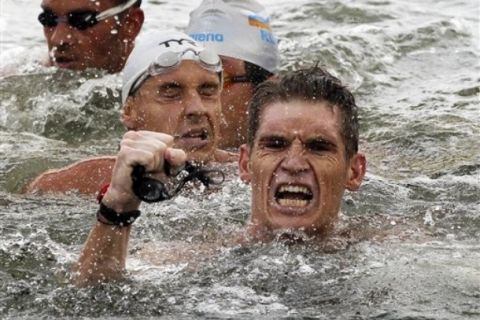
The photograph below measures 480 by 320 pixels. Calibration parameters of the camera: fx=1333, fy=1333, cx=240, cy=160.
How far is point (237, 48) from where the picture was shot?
10.2m

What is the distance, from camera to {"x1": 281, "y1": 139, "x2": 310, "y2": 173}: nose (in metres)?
6.73

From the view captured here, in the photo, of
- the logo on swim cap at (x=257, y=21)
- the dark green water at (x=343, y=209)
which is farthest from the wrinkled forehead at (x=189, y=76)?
the logo on swim cap at (x=257, y=21)

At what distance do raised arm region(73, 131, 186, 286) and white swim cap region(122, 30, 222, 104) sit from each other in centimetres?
286

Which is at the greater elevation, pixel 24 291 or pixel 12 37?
pixel 24 291

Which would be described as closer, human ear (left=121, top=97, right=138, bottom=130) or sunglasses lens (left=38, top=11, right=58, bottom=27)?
human ear (left=121, top=97, right=138, bottom=130)

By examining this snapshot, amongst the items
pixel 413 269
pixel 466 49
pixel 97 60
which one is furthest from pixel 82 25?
pixel 413 269

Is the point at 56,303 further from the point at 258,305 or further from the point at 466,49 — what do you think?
the point at 466,49

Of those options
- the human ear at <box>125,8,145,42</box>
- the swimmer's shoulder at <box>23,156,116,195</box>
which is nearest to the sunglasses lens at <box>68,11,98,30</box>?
the human ear at <box>125,8,145,42</box>

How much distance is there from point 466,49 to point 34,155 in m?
5.69

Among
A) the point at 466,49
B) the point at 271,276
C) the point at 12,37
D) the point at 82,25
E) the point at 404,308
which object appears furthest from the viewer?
the point at 12,37

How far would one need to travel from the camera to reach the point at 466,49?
546 inches

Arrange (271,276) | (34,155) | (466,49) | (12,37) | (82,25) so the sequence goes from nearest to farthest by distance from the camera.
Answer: (271,276)
(34,155)
(82,25)
(466,49)
(12,37)

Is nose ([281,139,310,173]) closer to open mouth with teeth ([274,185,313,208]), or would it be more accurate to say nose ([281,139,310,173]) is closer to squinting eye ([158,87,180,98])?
open mouth with teeth ([274,185,313,208])

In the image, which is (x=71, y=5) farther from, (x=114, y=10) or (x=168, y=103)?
(x=168, y=103)
